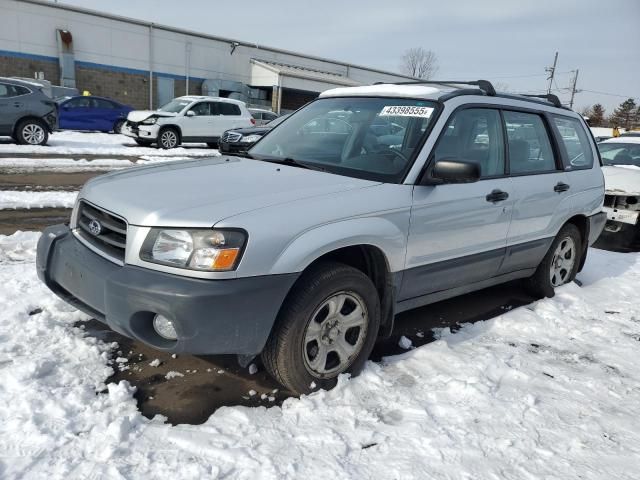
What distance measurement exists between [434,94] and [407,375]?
1.95 m

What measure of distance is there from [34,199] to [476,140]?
641cm

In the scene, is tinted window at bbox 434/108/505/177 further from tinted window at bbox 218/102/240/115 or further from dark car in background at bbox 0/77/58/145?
tinted window at bbox 218/102/240/115

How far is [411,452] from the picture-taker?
8.39ft

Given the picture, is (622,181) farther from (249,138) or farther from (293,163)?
(249,138)

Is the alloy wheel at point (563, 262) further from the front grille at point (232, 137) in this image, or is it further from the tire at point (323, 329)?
the front grille at point (232, 137)

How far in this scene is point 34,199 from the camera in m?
7.54

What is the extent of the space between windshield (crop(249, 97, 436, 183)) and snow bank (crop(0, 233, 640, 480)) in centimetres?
131

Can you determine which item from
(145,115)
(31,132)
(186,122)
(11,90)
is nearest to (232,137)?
(186,122)

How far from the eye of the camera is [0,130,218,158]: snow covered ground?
13.4 m

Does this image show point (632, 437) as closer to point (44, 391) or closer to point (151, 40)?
point (44, 391)

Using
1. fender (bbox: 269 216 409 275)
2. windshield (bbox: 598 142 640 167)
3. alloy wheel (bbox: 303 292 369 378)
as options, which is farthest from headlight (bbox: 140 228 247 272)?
windshield (bbox: 598 142 640 167)

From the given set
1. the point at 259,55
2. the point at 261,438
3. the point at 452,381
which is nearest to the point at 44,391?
the point at 261,438

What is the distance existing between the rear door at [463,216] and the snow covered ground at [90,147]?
11835 millimetres

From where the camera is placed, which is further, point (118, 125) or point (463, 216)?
point (118, 125)
